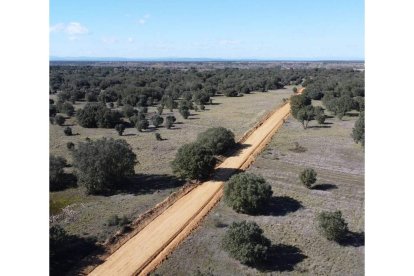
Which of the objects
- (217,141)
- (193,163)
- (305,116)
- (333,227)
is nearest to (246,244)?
(333,227)

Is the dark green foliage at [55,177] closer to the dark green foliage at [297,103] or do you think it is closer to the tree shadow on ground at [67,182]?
the tree shadow on ground at [67,182]

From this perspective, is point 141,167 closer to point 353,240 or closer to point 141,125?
point 141,125

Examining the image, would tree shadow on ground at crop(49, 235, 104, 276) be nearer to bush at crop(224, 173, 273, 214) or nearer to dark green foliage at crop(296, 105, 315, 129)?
bush at crop(224, 173, 273, 214)

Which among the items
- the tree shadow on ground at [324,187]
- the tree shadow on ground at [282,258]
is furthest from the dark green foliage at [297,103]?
the tree shadow on ground at [282,258]

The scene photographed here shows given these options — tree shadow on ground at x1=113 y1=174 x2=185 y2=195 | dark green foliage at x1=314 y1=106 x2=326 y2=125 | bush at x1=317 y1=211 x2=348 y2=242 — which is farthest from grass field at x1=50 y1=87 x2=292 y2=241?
bush at x1=317 y1=211 x2=348 y2=242
